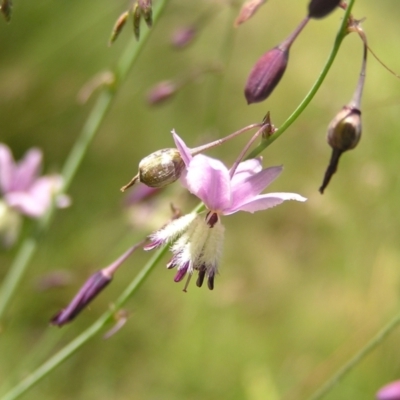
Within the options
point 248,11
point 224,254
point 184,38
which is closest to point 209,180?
point 248,11

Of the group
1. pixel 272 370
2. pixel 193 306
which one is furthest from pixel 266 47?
pixel 272 370

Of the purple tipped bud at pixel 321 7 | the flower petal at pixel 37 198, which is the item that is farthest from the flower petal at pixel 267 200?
the flower petal at pixel 37 198

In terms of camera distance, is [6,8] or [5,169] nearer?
[6,8]

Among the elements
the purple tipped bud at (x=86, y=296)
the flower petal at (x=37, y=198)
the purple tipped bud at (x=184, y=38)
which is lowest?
the purple tipped bud at (x=86, y=296)

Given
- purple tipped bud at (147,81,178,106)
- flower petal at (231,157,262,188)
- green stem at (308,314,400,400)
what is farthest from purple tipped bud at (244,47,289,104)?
purple tipped bud at (147,81,178,106)

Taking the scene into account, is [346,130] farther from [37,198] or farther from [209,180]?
[37,198]

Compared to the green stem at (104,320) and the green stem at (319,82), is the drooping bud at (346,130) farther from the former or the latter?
the green stem at (104,320)
